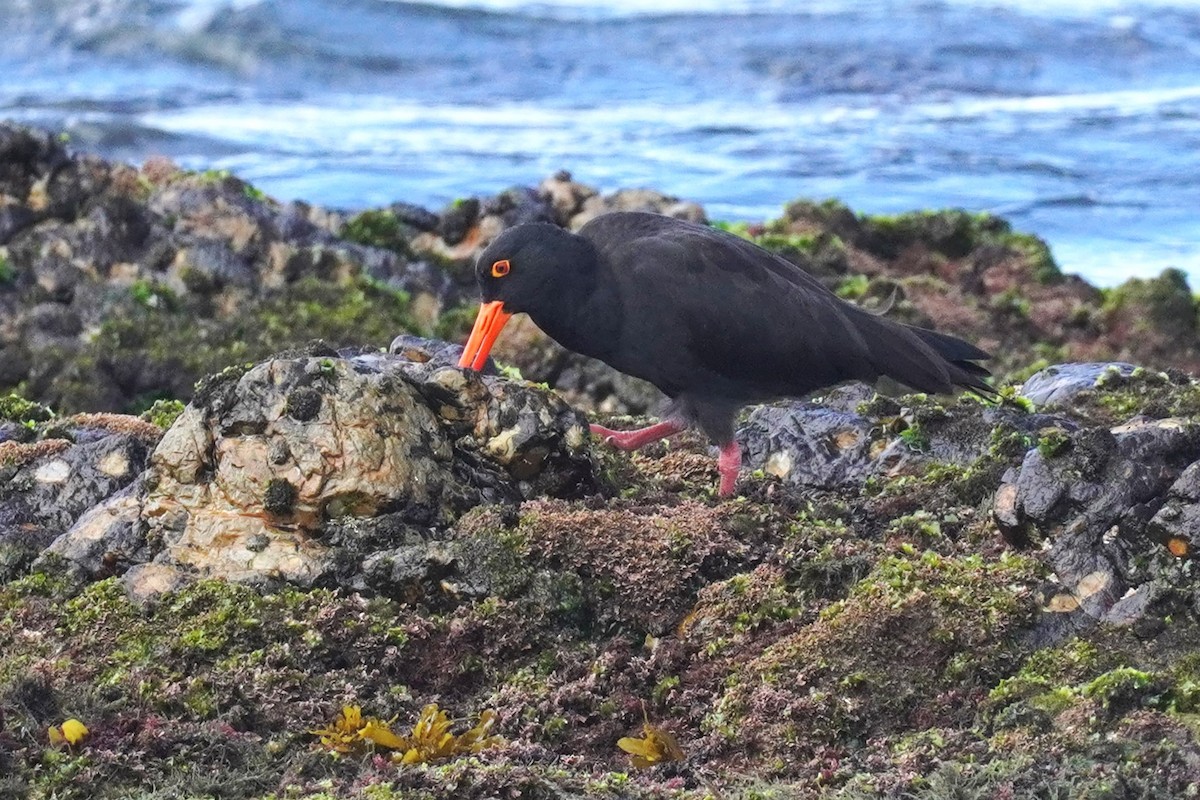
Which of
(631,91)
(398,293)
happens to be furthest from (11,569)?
(631,91)

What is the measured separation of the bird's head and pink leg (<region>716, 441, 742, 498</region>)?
0.92 m

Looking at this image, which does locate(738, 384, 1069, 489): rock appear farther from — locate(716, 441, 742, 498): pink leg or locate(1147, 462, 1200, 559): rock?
locate(1147, 462, 1200, 559): rock

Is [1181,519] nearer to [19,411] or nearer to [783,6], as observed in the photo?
[19,411]

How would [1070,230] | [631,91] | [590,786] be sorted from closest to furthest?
[590,786] → [1070,230] → [631,91]

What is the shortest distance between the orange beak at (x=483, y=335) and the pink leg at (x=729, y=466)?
1034mm

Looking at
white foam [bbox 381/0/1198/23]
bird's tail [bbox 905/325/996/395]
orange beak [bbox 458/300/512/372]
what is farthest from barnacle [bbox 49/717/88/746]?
white foam [bbox 381/0/1198/23]

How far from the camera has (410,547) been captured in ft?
17.0

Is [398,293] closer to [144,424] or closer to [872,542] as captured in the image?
[144,424]

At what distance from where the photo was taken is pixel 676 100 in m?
26.7

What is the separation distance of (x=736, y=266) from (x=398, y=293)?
556 cm

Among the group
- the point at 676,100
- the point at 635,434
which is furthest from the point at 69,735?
the point at 676,100

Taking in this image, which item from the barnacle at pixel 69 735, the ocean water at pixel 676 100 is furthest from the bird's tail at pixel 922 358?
the ocean water at pixel 676 100

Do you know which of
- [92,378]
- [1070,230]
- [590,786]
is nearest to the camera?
[590,786]

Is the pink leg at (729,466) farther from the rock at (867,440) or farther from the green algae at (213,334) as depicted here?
the green algae at (213,334)
